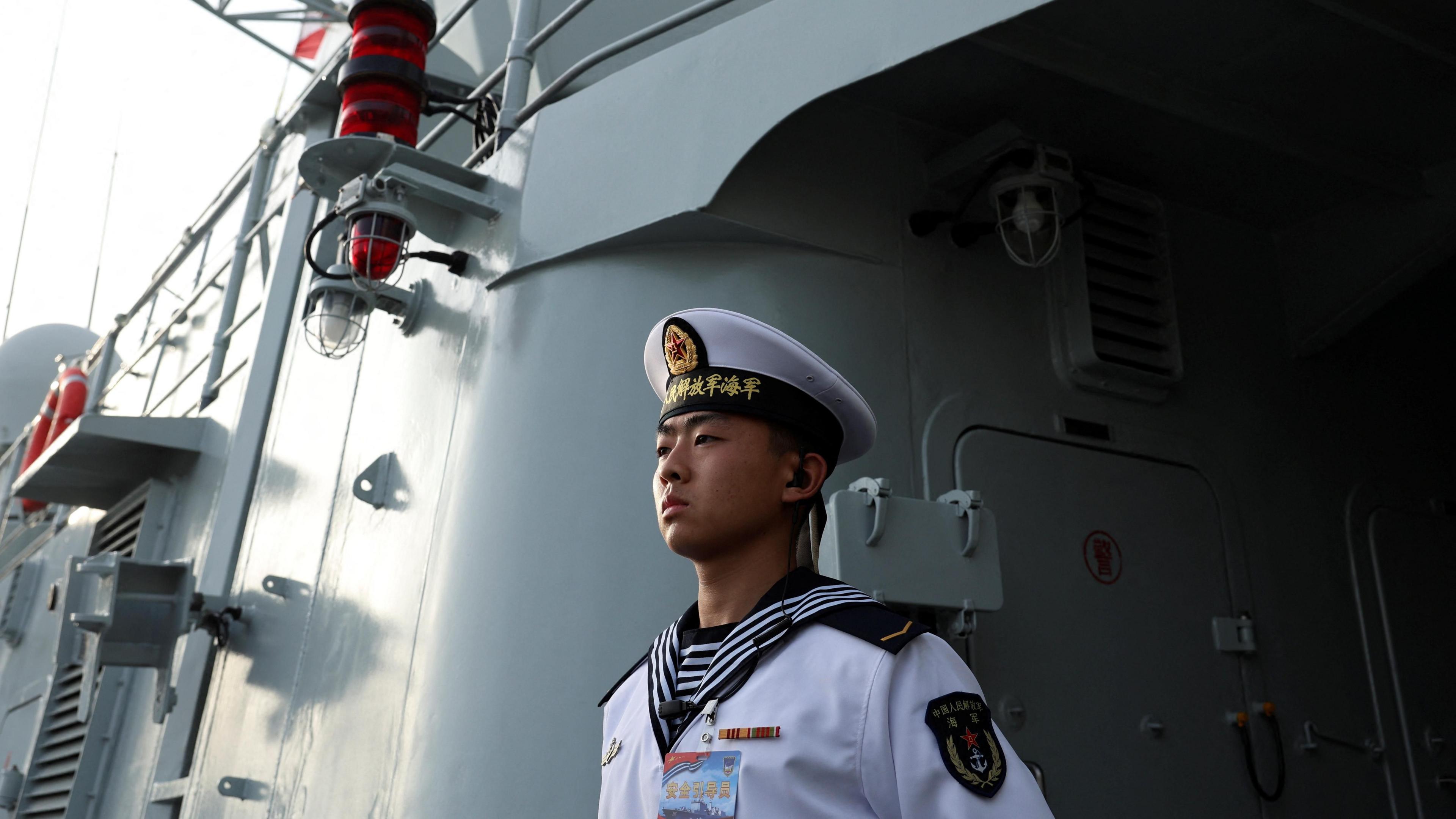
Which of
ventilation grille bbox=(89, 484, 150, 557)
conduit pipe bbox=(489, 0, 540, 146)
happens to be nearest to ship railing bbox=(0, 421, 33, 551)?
ventilation grille bbox=(89, 484, 150, 557)

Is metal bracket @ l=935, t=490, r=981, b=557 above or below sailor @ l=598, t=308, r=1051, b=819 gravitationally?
above

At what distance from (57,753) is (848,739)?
17.3 ft

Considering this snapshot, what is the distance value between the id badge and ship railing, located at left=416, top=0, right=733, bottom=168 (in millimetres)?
1938

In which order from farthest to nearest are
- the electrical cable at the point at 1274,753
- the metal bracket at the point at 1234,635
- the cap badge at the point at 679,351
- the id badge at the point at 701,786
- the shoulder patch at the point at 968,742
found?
1. the metal bracket at the point at 1234,635
2. the electrical cable at the point at 1274,753
3. the cap badge at the point at 679,351
4. the id badge at the point at 701,786
5. the shoulder patch at the point at 968,742

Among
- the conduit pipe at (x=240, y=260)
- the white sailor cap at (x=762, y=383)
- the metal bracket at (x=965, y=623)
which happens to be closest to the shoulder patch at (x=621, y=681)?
the white sailor cap at (x=762, y=383)

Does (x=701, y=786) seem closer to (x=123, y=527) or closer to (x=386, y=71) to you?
(x=386, y=71)

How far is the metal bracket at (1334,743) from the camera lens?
3.12 m

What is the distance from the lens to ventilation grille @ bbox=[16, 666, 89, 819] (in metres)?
5.12

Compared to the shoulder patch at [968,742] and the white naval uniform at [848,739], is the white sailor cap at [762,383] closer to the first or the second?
the white naval uniform at [848,739]

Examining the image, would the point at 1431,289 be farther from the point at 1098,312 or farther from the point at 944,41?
the point at 944,41

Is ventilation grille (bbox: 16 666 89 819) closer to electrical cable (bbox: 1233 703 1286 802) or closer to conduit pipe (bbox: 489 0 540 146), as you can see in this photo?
conduit pipe (bbox: 489 0 540 146)

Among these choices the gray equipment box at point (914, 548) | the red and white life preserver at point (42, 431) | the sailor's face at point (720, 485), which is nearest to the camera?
the sailor's face at point (720, 485)

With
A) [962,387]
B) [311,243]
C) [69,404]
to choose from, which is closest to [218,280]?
[69,404]

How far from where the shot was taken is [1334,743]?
125 inches
